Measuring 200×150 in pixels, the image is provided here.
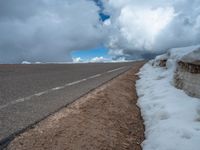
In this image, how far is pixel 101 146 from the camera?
4129 mm

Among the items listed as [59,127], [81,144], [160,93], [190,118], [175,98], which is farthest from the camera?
[160,93]

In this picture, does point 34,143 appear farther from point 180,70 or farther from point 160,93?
point 180,70

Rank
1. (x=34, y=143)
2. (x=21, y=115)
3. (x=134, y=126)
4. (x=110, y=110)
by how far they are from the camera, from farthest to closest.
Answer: (x=110, y=110), (x=134, y=126), (x=21, y=115), (x=34, y=143)

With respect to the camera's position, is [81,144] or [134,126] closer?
[81,144]

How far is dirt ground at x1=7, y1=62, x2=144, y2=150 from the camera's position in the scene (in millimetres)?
3809

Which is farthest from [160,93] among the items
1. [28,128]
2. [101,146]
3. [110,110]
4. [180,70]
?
[28,128]

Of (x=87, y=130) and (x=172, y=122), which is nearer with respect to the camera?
(x=87, y=130)

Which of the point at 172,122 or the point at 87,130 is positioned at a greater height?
the point at 87,130

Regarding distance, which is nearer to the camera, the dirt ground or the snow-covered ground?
the dirt ground

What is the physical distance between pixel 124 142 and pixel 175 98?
276cm

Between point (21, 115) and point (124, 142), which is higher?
point (21, 115)

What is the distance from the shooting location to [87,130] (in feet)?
15.1

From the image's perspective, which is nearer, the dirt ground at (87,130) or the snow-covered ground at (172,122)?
the dirt ground at (87,130)

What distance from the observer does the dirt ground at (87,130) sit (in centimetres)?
381
